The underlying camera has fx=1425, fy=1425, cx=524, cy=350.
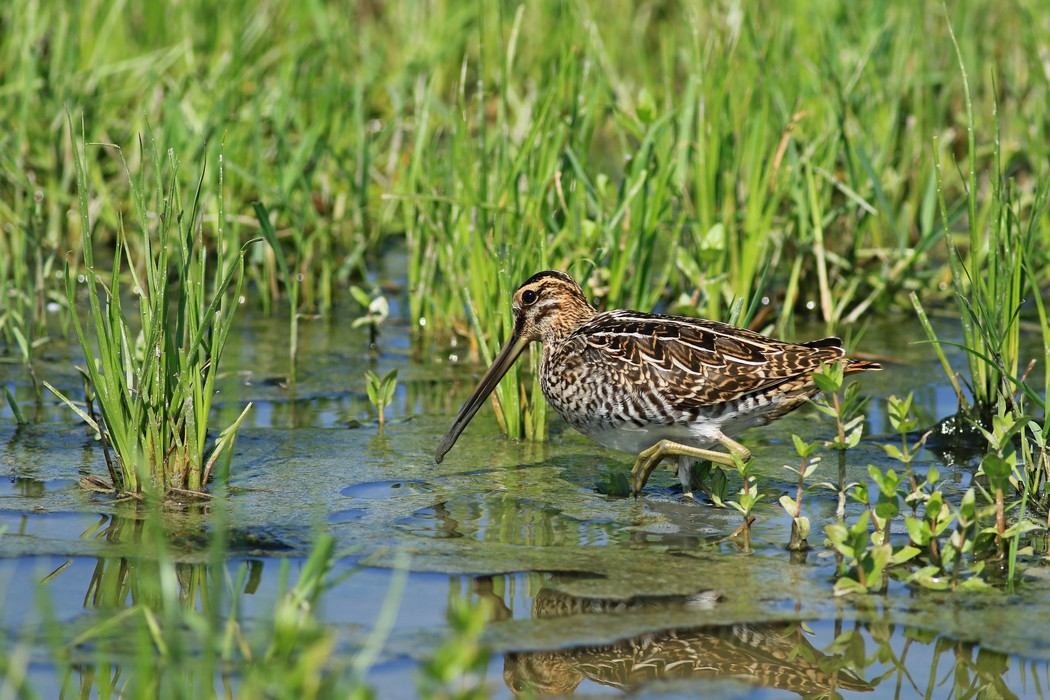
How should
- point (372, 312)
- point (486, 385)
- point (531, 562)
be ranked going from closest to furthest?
point (531, 562) < point (486, 385) < point (372, 312)

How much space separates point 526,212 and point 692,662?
2637 millimetres

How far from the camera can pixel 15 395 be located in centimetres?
592

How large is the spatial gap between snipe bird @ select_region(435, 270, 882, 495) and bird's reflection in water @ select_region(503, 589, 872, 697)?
3.19 ft

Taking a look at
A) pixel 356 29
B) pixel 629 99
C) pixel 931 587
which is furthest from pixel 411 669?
pixel 356 29

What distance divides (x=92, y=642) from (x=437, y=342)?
349cm

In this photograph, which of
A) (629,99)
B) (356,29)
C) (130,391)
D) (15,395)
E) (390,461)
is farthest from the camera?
(356,29)

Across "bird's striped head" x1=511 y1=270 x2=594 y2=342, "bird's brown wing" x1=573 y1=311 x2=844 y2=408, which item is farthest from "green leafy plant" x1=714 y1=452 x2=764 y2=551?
"bird's striped head" x1=511 y1=270 x2=594 y2=342

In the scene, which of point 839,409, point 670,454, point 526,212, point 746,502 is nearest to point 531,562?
point 746,502

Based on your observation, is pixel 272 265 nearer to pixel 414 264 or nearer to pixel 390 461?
pixel 414 264

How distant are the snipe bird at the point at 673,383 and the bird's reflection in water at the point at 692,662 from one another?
3.19 feet

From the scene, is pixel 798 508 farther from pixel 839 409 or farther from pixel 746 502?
pixel 839 409

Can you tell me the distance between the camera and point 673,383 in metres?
4.85

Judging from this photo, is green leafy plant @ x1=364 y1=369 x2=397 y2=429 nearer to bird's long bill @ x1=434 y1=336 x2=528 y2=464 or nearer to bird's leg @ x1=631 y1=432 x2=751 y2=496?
bird's long bill @ x1=434 y1=336 x2=528 y2=464

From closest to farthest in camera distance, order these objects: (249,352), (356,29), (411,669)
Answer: (411,669)
(249,352)
(356,29)
